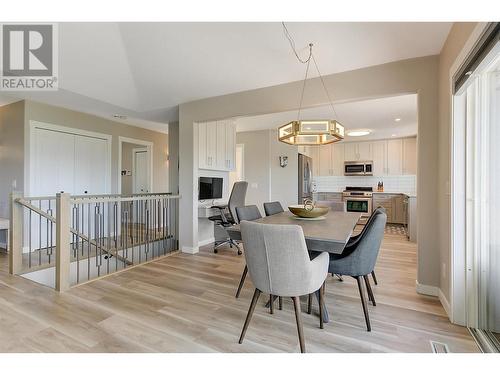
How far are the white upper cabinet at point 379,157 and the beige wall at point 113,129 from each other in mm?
5869

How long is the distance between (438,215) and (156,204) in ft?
13.1

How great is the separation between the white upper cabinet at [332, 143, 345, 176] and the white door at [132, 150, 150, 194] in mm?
5358

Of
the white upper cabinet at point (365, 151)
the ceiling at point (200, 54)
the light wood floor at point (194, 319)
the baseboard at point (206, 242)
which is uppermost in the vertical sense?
the ceiling at point (200, 54)

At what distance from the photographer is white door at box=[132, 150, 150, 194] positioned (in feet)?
21.8

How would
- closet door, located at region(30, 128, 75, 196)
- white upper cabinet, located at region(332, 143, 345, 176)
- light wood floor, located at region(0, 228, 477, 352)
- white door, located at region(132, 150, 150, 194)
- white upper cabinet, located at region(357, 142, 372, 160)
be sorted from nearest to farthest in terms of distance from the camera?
1. light wood floor, located at region(0, 228, 477, 352)
2. closet door, located at region(30, 128, 75, 196)
3. white door, located at region(132, 150, 150, 194)
4. white upper cabinet, located at region(357, 142, 372, 160)
5. white upper cabinet, located at region(332, 143, 345, 176)

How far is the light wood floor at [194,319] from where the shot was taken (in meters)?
1.69

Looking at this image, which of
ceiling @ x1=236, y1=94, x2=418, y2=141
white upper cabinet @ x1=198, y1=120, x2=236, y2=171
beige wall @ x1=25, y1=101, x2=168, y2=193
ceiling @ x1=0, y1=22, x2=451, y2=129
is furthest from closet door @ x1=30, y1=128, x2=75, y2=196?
ceiling @ x1=236, y1=94, x2=418, y2=141

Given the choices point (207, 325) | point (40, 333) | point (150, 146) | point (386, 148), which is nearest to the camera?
point (40, 333)

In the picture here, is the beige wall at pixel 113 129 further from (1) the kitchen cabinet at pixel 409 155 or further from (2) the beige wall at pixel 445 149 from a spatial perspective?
(1) the kitchen cabinet at pixel 409 155

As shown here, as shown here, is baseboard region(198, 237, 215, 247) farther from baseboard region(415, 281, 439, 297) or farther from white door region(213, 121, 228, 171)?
baseboard region(415, 281, 439, 297)

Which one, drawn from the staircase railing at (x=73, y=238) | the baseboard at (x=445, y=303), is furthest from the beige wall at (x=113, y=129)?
the baseboard at (x=445, y=303)

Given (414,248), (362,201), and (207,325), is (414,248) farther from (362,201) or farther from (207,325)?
(207,325)
